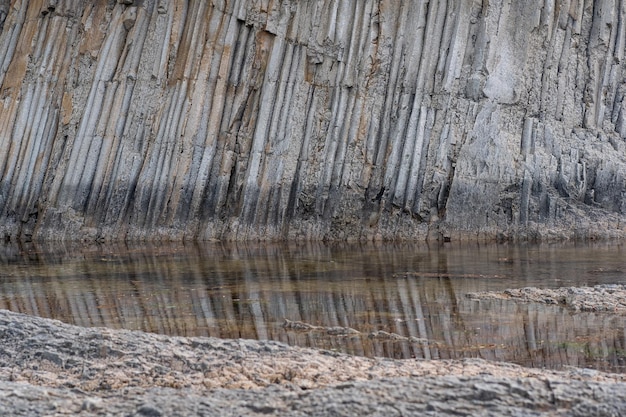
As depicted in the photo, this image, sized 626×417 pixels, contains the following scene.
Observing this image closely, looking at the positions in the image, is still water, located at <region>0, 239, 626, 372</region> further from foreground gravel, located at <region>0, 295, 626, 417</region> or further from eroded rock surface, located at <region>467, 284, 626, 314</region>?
foreground gravel, located at <region>0, 295, 626, 417</region>

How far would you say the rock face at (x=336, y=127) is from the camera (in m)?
25.7

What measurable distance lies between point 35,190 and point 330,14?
31.3ft

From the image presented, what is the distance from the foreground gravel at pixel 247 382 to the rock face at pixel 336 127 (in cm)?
1568

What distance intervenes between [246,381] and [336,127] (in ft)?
60.6

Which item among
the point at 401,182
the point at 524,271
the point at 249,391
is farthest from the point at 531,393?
the point at 401,182

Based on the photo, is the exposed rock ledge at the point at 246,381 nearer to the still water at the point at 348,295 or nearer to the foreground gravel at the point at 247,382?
the foreground gravel at the point at 247,382

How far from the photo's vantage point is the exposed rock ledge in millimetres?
8031

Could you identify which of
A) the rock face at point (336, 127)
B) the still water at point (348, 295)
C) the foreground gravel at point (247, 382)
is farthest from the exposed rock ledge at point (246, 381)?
the rock face at point (336, 127)

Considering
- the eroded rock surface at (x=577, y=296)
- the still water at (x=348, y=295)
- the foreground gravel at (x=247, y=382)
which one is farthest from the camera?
the eroded rock surface at (x=577, y=296)

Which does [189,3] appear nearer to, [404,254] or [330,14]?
[330,14]

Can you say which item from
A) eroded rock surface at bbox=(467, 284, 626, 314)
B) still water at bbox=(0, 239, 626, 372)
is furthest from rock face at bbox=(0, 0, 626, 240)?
eroded rock surface at bbox=(467, 284, 626, 314)

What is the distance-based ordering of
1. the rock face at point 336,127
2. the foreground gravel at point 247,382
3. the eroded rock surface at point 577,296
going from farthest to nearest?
the rock face at point 336,127 < the eroded rock surface at point 577,296 < the foreground gravel at point 247,382

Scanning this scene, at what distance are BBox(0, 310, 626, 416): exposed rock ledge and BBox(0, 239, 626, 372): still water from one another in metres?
1.31

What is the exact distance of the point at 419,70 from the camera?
2703 cm
